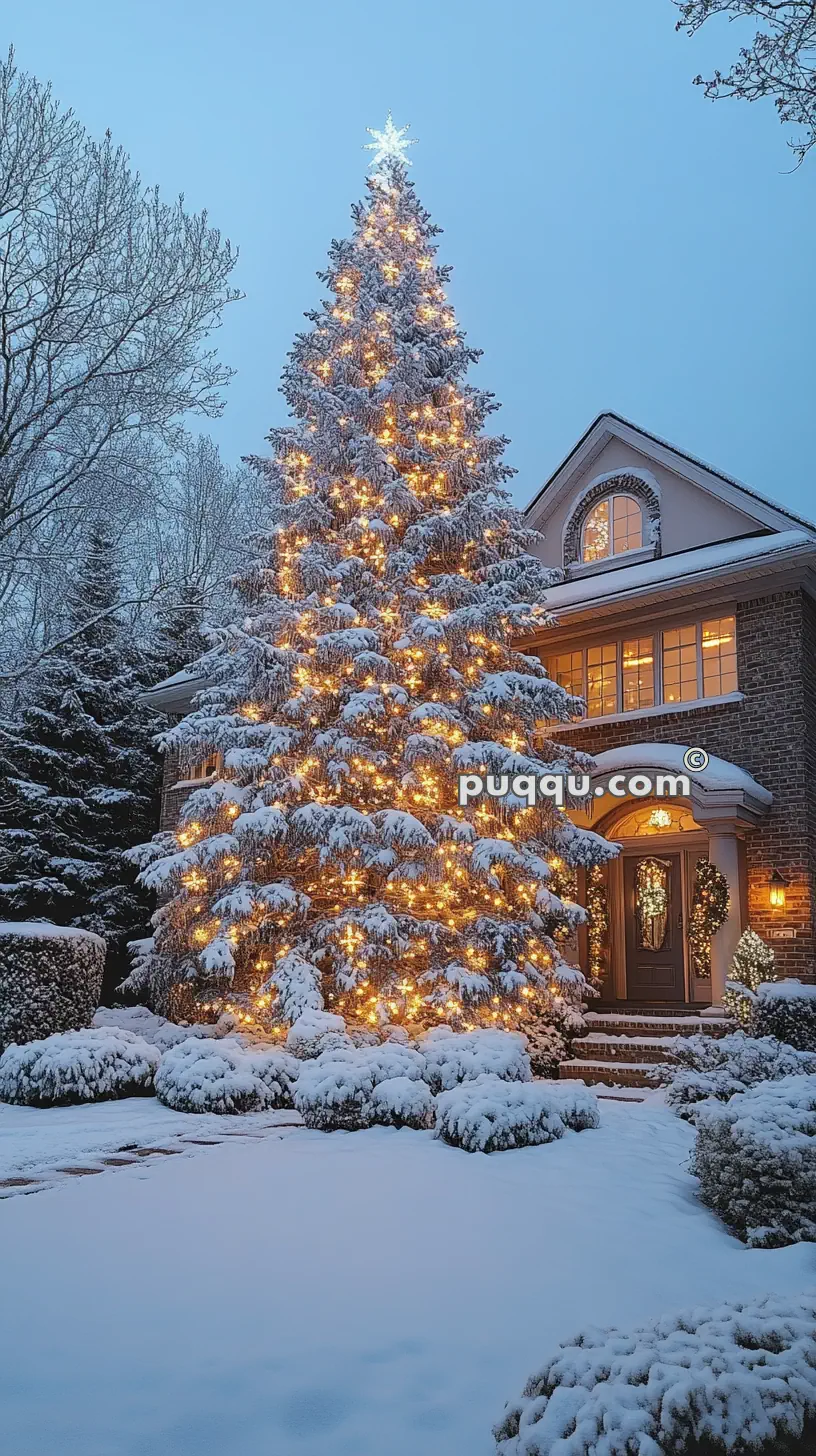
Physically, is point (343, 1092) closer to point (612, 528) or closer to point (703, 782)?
point (703, 782)

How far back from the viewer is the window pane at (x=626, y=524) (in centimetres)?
1541

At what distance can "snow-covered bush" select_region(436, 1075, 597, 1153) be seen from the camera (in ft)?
20.4

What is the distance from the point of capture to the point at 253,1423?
2855 mm

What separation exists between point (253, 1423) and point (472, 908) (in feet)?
27.5

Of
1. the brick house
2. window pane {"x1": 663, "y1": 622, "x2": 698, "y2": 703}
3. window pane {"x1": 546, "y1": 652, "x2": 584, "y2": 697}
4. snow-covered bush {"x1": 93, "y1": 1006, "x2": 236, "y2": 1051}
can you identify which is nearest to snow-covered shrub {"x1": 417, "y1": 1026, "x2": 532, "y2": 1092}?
snow-covered bush {"x1": 93, "y1": 1006, "x2": 236, "y2": 1051}

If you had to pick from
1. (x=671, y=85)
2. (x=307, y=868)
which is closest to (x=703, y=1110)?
(x=307, y=868)

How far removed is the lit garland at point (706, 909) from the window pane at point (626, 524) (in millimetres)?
5585

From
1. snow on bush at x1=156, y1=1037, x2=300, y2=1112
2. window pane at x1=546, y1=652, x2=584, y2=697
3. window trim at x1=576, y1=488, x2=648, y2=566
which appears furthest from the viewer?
window trim at x1=576, y1=488, x2=648, y2=566

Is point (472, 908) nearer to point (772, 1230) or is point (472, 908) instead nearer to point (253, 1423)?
point (772, 1230)

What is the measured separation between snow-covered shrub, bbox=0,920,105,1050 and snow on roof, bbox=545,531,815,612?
8382mm

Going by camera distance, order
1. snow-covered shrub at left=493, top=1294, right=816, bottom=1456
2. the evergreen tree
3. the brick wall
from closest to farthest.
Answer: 1. snow-covered shrub at left=493, top=1294, right=816, bottom=1456
2. the brick wall
3. the evergreen tree

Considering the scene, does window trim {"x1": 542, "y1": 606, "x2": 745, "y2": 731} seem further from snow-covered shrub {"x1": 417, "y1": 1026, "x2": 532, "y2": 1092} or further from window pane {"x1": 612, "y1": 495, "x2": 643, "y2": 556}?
snow-covered shrub {"x1": 417, "y1": 1026, "x2": 532, "y2": 1092}

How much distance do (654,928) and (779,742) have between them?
3.17 meters

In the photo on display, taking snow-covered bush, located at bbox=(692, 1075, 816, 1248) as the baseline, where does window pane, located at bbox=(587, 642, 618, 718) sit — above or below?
above
